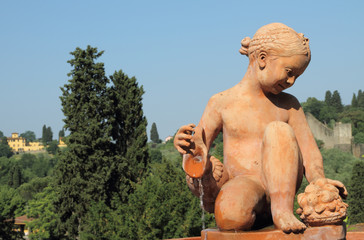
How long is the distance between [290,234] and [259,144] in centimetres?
99

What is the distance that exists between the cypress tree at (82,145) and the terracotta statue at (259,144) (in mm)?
25288

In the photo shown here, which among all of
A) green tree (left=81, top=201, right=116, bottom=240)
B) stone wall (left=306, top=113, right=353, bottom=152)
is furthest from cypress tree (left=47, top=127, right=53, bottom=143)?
green tree (left=81, top=201, right=116, bottom=240)

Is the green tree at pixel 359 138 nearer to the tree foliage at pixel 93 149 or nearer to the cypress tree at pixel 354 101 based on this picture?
the cypress tree at pixel 354 101

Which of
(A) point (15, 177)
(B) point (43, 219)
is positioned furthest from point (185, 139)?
(A) point (15, 177)

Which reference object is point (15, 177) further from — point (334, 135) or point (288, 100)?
point (288, 100)

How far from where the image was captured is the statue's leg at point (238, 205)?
16.4ft

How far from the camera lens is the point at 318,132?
302ft

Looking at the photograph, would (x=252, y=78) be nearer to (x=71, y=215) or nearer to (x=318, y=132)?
(x=71, y=215)

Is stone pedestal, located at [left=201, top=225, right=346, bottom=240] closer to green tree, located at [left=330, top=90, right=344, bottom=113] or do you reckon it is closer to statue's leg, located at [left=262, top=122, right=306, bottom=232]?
statue's leg, located at [left=262, top=122, right=306, bottom=232]

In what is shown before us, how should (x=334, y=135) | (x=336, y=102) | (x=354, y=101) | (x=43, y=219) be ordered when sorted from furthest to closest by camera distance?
(x=354, y=101), (x=336, y=102), (x=334, y=135), (x=43, y=219)

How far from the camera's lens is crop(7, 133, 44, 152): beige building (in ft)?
618

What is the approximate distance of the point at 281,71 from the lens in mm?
5457

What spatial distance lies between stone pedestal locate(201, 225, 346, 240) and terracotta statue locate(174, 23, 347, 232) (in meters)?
0.06

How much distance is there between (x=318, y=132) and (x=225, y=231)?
89542 millimetres
